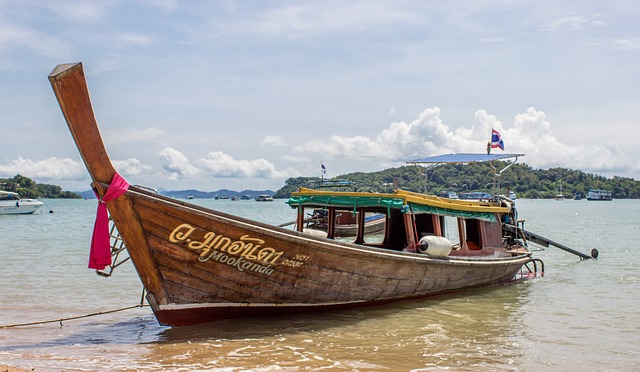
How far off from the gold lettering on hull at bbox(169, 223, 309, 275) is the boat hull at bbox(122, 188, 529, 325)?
0.01 m

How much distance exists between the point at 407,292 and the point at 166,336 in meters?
4.70

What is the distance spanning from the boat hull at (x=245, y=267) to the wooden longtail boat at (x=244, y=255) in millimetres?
16

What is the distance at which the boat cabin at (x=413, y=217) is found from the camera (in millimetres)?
11234

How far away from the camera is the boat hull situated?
8250mm

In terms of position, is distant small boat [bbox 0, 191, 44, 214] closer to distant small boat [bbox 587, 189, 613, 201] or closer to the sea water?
the sea water

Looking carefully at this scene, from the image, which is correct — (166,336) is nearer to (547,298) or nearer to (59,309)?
(59,309)

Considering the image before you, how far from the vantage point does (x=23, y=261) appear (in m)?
19.8

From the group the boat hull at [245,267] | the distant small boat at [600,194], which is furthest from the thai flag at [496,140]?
the distant small boat at [600,194]

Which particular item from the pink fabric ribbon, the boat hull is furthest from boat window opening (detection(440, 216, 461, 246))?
the pink fabric ribbon

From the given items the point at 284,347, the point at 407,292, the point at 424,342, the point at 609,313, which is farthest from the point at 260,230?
the point at 609,313

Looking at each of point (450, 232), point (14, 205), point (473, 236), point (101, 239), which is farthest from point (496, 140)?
point (14, 205)

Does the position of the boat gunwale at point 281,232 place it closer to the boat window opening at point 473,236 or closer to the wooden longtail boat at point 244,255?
the wooden longtail boat at point 244,255

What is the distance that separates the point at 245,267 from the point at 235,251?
374 millimetres

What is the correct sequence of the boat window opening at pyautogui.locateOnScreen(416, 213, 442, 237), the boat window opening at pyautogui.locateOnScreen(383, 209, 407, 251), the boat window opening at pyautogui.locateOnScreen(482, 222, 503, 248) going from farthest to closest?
the boat window opening at pyautogui.locateOnScreen(482, 222, 503, 248), the boat window opening at pyautogui.locateOnScreen(416, 213, 442, 237), the boat window opening at pyautogui.locateOnScreen(383, 209, 407, 251)
